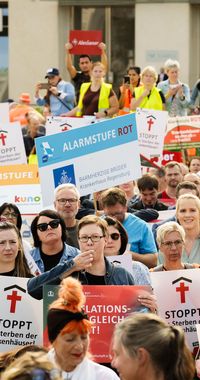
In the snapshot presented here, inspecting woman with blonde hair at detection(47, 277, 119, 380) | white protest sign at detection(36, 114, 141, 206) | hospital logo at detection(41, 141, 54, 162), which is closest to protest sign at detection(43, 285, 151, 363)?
woman with blonde hair at detection(47, 277, 119, 380)

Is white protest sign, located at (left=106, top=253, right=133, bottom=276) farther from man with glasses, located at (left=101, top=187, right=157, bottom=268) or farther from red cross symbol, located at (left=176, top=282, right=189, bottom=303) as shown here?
man with glasses, located at (left=101, top=187, right=157, bottom=268)

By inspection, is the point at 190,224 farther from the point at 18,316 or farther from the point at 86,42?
the point at 86,42

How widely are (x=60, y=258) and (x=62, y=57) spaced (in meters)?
21.5

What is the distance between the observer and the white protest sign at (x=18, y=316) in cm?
945

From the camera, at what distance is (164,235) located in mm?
10117

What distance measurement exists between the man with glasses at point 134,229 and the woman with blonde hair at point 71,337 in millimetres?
4273

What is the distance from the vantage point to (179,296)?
31.6ft

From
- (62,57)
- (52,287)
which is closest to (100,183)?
(52,287)

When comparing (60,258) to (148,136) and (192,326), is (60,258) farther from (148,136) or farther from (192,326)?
(148,136)

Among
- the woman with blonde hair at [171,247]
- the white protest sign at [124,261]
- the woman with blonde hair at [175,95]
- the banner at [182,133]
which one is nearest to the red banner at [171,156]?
the banner at [182,133]

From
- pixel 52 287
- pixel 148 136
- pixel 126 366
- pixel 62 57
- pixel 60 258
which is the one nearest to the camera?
pixel 126 366

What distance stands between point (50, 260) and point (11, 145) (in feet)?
22.1

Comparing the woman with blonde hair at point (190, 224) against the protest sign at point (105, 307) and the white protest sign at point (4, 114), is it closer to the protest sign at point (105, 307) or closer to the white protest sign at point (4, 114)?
the protest sign at point (105, 307)

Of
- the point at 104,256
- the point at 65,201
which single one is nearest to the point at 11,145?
the point at 65,201
